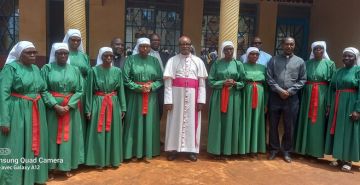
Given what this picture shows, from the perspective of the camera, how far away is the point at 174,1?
10781mm

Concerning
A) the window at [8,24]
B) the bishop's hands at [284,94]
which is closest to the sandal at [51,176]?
the bishop's hands at [284,94]

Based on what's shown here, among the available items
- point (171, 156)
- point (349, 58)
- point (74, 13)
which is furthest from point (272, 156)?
point (74, 13)

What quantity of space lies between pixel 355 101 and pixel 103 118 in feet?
11.4

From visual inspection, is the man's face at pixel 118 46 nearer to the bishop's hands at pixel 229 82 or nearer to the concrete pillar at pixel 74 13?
the concrete pillar at pixel 74 13

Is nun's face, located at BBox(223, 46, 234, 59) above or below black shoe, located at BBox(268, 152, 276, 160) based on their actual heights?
above

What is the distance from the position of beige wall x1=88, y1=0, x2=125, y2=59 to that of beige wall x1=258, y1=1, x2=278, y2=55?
4.06 meters

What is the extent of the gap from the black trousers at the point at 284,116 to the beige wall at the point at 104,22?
6.00 meters

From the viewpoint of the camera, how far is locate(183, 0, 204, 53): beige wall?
1069 centimetres

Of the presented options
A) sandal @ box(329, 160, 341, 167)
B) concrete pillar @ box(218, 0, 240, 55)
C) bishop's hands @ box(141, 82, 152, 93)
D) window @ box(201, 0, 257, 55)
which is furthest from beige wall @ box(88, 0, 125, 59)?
sandal @ box(329, 160, 341, 167)

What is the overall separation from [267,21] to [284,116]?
20.0 feet

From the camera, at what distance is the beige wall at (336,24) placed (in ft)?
29.7

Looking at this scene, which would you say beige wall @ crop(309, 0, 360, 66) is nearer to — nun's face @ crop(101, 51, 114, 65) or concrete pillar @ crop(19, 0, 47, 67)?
nun's face @ crop(101, 51, 114, 65)

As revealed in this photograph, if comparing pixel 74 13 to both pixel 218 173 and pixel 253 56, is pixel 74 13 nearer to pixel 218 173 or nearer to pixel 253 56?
pixel 253 56

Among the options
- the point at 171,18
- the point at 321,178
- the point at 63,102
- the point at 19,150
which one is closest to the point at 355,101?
the point at 321,178
